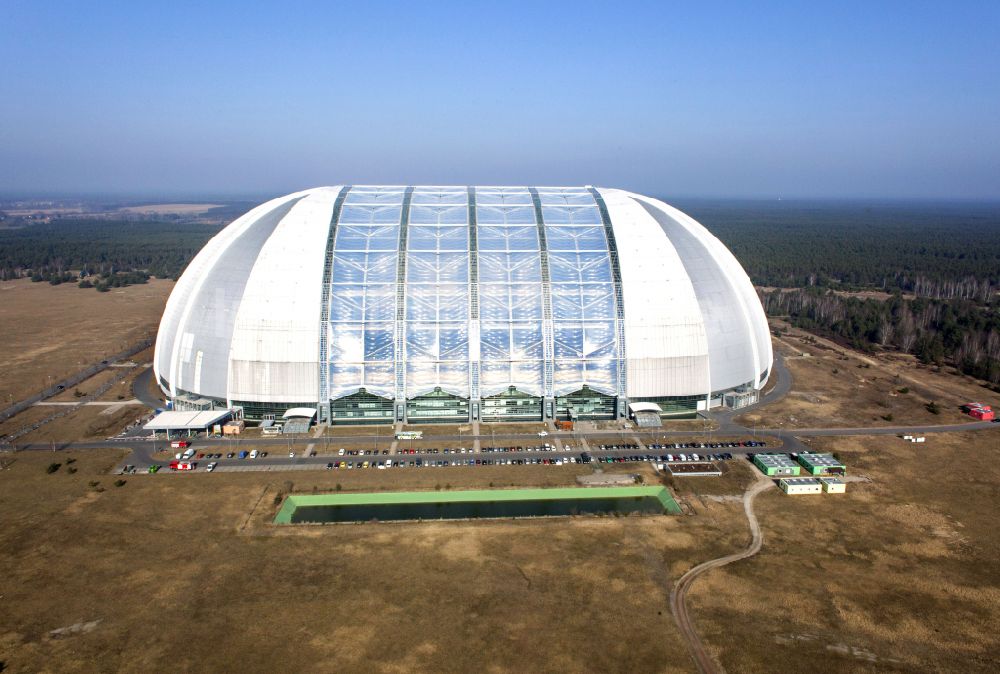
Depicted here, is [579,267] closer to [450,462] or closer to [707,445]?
[707,445]

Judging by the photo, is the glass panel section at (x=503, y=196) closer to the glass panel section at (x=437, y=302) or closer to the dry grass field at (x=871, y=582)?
the glass panel section at (x=437, y=302)

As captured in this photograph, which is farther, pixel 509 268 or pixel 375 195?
pixel 375 195

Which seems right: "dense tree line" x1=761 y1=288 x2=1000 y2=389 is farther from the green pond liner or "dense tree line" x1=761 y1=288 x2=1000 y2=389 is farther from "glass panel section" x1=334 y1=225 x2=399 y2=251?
"glass panel section" x1=334 y1=225 x2=399 y2=251

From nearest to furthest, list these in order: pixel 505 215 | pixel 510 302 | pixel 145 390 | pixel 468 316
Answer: pixel 468 316
pixel 510 302
pixel 505 215
pixel 145 390

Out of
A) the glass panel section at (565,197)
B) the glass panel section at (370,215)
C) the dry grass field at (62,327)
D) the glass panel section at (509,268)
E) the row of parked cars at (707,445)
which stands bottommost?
the row of parked cars at (707,445)

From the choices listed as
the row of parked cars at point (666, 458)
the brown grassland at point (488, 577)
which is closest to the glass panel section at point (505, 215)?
the row of parked cars at point (666, 458)

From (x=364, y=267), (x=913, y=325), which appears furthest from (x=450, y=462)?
(x=913, y=325)
